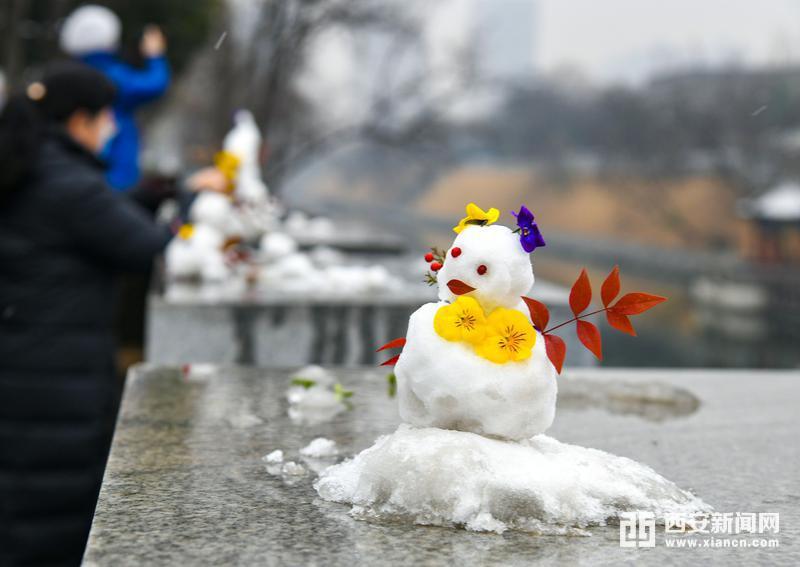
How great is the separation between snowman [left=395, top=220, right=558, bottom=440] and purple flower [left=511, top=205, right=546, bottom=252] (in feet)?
0.09

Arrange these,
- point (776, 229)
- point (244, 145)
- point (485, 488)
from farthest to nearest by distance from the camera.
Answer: point (776, 229)
point (244, 145)
point (485, 488)

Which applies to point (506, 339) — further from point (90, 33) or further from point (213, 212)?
point (90, 33)

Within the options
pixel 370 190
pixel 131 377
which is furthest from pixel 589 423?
pixel 370 190

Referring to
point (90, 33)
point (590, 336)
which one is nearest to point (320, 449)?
point (590, 336)

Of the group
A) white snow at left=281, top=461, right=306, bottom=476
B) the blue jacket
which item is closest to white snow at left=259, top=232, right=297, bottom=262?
the blue jacket

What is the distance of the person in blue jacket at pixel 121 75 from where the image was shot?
718 cm

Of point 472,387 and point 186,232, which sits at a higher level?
point 186,232

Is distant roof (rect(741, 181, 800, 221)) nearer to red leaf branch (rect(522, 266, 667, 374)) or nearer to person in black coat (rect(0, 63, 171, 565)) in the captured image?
person in black coat (rect(0, 63, 171, 565))

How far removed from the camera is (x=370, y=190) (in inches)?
2712

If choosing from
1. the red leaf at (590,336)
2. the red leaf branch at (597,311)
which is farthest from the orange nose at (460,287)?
the red leaf at (590,336)

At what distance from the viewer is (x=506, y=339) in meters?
2.03

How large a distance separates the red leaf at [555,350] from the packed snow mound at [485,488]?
0.19 m

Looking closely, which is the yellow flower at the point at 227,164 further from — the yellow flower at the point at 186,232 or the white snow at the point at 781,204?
the white snow at the point at 781,204

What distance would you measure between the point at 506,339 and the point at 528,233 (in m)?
0.22
